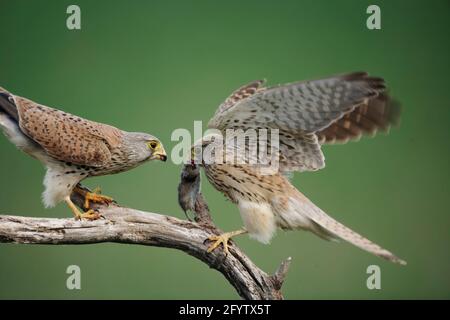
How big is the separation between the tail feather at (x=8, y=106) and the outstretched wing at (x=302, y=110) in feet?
3.72

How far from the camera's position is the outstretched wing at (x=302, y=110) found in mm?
2807

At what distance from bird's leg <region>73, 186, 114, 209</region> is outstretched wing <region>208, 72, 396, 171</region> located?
749 millimetres

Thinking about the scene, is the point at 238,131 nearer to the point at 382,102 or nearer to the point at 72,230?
the point at 382,102

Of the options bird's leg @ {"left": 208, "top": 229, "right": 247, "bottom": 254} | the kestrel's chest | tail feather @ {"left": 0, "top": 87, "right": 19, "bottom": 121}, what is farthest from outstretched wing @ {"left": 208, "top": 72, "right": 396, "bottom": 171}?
tail feather @ {"left": 0, "top": 87, "right": 19, "bottom": 121}

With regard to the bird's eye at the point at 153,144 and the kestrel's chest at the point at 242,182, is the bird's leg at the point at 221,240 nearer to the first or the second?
the kestrel's chest at the point at 242,182

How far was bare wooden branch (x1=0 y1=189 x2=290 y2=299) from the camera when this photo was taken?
2.82 metres

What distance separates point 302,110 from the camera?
3.04m

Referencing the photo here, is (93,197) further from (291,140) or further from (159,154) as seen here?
(291,140)

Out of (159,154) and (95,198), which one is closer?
(95,198)

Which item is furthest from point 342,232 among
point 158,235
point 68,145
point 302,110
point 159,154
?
point 68,145

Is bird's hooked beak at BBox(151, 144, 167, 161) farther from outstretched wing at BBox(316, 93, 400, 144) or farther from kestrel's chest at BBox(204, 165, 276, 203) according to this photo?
outstretched wing at BBox(316, 93, 400, 144)

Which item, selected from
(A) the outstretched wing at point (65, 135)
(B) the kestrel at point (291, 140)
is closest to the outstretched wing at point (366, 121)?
(B) the kestrel at point (291, 140)

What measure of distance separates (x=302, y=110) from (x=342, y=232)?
737 mm

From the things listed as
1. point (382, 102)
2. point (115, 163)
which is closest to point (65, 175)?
point (115, 163)
